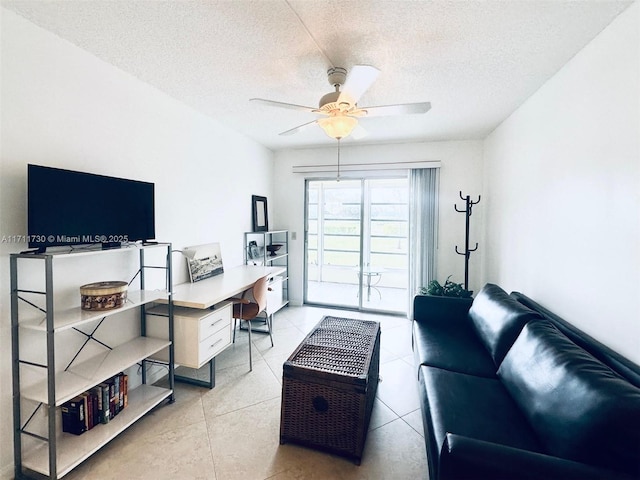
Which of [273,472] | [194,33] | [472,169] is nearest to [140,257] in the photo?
[194,33]

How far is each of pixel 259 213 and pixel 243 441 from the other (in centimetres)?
292

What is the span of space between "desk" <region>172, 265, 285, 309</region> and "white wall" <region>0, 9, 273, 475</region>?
27cm

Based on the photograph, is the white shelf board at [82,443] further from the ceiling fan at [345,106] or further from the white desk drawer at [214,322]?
the ceiling fan at [345,106]

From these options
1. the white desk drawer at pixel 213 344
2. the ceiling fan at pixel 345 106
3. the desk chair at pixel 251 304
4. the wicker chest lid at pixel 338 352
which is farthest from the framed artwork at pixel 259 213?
the ceiling fan at pixel 345 106

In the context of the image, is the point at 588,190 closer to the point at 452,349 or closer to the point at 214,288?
the point at 452,349

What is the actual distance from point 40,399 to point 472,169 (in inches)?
182

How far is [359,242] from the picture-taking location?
463 cm

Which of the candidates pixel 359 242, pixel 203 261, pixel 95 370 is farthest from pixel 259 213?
pixel 95 370

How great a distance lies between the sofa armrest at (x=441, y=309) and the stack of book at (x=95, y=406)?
247 cm

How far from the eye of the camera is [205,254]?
310 centimetres

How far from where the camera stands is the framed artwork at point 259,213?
4168mm

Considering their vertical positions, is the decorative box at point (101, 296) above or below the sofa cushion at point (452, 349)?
above

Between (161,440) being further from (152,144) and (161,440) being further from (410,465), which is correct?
(152,144)

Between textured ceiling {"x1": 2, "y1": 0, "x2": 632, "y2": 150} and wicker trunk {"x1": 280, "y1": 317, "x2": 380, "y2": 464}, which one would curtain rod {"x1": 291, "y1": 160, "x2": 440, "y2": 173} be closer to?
textured ceiling {"x1": 2, "y1": 0, "x2": 632, "y2": 150}
